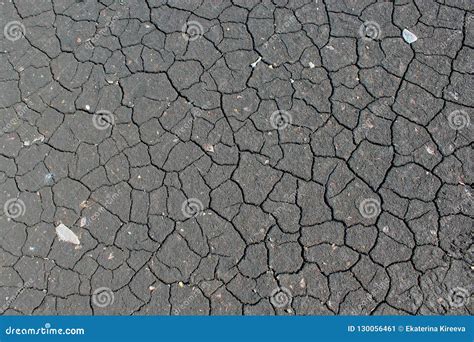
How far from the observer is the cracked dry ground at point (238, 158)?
382 cm

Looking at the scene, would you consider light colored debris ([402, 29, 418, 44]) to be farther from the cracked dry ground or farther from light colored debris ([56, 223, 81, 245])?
light colored debris ([56, 223, 81, 245])

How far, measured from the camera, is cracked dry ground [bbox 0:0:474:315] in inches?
150

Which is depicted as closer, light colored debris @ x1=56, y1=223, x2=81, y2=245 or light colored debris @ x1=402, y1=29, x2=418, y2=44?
light colored debris @ x1=56, y1=223, x2=81, y2=245

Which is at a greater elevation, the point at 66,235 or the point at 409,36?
the point at 409,36

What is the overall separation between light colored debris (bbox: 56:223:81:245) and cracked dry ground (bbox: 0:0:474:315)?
0.10 ft

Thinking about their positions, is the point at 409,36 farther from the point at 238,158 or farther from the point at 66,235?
the point at 66,235

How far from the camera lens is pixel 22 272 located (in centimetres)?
399

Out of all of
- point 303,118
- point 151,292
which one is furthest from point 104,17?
point 151,292

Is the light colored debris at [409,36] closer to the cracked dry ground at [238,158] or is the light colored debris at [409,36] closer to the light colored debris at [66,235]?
the cracked dry ground at [238,158]

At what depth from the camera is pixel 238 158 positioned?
4141 mm

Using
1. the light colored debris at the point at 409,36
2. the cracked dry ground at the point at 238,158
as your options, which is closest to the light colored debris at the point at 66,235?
the cracked dry ground at the point at 238,158

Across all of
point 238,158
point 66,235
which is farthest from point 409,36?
point 66,235

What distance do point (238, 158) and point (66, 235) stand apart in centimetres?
138

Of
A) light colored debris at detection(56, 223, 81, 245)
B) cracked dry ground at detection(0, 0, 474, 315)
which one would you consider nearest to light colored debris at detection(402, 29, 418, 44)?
cracked dry ground at detection(0, 0, 474, 315)
